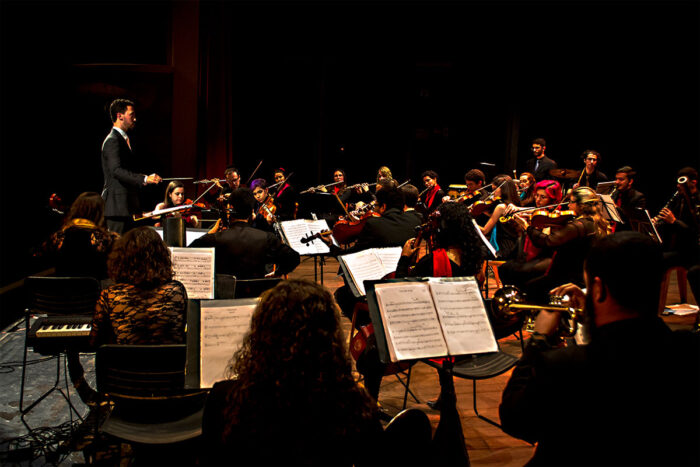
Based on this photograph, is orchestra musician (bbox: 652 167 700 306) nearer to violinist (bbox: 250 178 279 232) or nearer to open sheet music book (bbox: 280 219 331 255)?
open sheet music book (bbox: 280 219 331 255)

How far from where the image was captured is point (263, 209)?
7465 millimetres

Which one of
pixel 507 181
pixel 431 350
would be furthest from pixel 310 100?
pixel 431 350

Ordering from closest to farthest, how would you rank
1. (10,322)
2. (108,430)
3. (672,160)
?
(108,430) → (10,322) → (672,160)

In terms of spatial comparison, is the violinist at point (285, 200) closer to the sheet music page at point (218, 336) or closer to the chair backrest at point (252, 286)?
the chair backrest at point (252, 286)

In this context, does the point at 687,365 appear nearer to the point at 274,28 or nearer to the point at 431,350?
the point at 431,350

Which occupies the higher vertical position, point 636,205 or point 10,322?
point 636,205

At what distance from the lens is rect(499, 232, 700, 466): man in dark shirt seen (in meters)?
1.26

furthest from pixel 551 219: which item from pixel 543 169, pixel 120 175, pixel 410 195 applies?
pixel 543 169

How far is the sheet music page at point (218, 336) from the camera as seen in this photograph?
83.0 inches

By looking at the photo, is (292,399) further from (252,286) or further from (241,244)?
(241,244)

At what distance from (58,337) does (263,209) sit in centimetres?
456

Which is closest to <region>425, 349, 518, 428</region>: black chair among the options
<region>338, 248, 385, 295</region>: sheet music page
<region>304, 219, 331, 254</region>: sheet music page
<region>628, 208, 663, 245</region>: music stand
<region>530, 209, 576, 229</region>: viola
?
<region>338, 248, 385, 295</region>: sheet music page

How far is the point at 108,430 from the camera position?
6.96 ft

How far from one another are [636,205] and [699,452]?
19.9 ft
